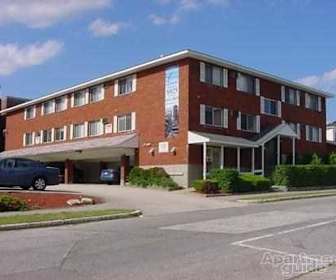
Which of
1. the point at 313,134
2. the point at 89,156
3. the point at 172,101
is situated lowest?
the point at 89,156

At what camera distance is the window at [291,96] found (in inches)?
1854

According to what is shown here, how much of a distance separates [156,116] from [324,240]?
26.9m

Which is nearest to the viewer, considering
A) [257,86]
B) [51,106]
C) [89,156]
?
[257,86]

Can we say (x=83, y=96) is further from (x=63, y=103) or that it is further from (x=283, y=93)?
(x=283, y=93)

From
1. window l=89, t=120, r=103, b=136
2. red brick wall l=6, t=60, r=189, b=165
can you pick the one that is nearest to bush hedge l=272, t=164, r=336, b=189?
red brick wall l=6, t=60, r=189, b=165

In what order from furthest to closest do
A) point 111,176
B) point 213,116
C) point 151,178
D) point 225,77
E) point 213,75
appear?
point 111,176 → point 225,77 → point 213,75 → point 213,116 → point 151,178

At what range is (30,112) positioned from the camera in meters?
56.6

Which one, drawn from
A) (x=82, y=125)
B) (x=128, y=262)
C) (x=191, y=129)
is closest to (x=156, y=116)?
(x=191, y=129)

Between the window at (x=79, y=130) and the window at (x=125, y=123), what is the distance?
5.35 metres

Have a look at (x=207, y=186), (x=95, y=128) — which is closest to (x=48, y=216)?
(x=207, y=186)

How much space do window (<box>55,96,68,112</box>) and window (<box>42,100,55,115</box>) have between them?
67cm

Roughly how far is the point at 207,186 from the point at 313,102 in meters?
22.4

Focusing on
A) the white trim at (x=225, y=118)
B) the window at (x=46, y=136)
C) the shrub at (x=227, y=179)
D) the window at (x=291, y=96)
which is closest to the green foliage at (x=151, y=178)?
the shrub at (x=227, y=179)

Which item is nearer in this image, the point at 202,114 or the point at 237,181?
the point at 237,181
